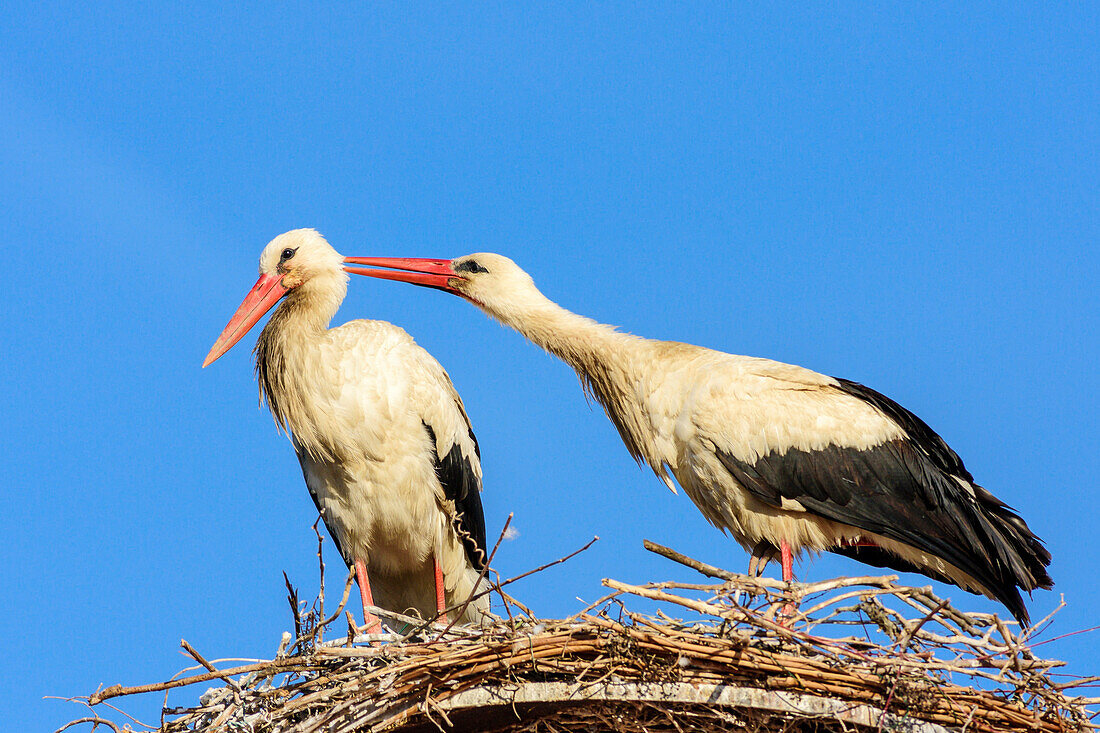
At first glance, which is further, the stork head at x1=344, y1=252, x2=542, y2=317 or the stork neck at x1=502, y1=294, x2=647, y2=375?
the stork head at x1=344, y1=252, x2=542, y2=317

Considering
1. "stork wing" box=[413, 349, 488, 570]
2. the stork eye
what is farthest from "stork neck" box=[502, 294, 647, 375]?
"stork wing" box=[413, 349, 488, 570]

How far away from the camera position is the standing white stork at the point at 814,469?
467 cm

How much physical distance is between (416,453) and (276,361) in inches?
28.2

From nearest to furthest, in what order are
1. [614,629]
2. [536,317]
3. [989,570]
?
[614,629] → [989,570] → [536,317]

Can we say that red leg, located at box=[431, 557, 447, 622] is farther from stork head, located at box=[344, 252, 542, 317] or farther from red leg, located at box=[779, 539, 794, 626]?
red leg, located at box=[779, 539, 794, 626]

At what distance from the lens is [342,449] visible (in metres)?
5.00

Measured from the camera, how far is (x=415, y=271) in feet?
18.4

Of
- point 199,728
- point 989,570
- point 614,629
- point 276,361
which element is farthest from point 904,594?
point 276,361

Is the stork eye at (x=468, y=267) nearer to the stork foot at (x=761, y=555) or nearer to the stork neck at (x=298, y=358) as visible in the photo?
the stork neck at (x=298, y=358)

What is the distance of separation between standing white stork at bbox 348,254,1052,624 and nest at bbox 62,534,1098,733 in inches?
41.1

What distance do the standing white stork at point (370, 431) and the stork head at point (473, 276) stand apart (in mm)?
260

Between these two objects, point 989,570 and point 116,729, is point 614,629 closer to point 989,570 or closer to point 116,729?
point 116,729

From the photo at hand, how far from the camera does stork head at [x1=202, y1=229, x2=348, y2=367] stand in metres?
5.39

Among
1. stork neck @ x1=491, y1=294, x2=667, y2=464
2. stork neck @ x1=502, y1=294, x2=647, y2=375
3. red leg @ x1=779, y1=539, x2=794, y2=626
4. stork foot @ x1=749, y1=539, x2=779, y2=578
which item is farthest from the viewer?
stork neck @ x1=502, y1=294, x2=647, y2=375
